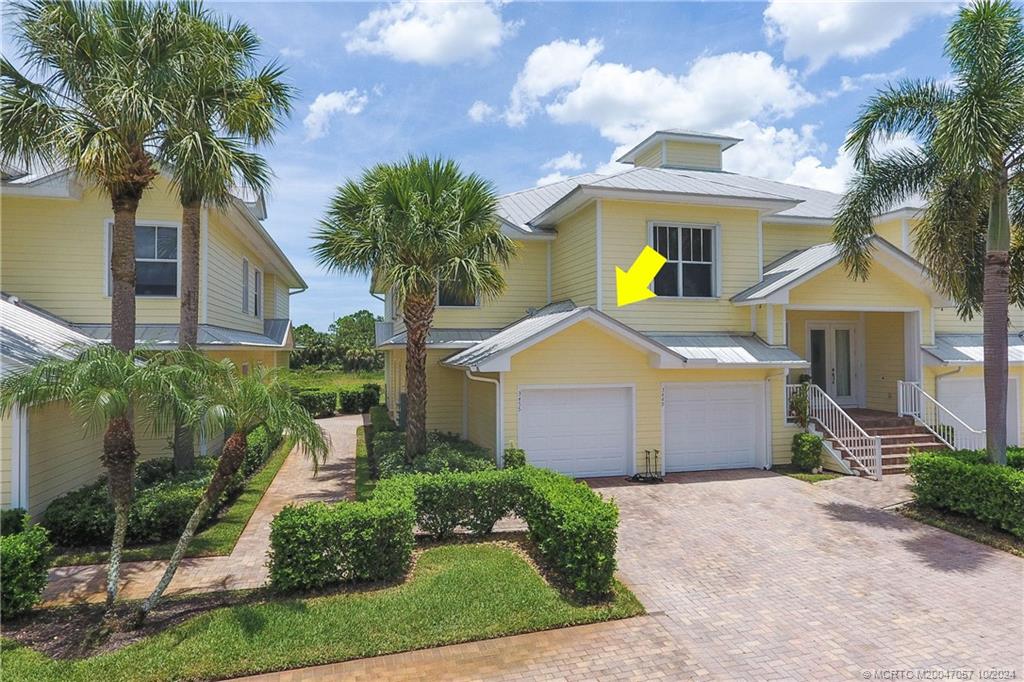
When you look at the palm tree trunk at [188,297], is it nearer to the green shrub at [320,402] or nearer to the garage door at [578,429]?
the garage door at [578,429]

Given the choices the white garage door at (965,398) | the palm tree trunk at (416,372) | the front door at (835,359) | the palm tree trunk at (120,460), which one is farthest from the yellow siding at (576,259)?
the white garage door at (965,398)

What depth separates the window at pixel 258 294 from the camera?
19.5 meters

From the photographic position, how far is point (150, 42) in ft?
29.3

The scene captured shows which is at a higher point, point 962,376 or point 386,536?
point 962,376

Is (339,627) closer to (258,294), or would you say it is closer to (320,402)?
(258,294)

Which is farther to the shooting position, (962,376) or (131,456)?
(962,376)

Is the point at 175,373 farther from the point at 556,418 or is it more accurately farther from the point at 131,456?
the point at 556,418

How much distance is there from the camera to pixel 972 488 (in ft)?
33.1

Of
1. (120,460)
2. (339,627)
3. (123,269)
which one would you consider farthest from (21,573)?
(123,269)

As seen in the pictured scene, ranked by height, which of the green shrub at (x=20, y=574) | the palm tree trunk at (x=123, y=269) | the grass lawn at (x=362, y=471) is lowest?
the grass lawn at (x=362, y=471)

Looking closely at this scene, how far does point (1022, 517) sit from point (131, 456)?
13599mm

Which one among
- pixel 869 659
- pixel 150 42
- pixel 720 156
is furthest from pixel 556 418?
pixel 720 156

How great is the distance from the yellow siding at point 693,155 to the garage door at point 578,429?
9803mm

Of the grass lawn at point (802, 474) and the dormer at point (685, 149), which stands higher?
the dormer at point (685, 149)
